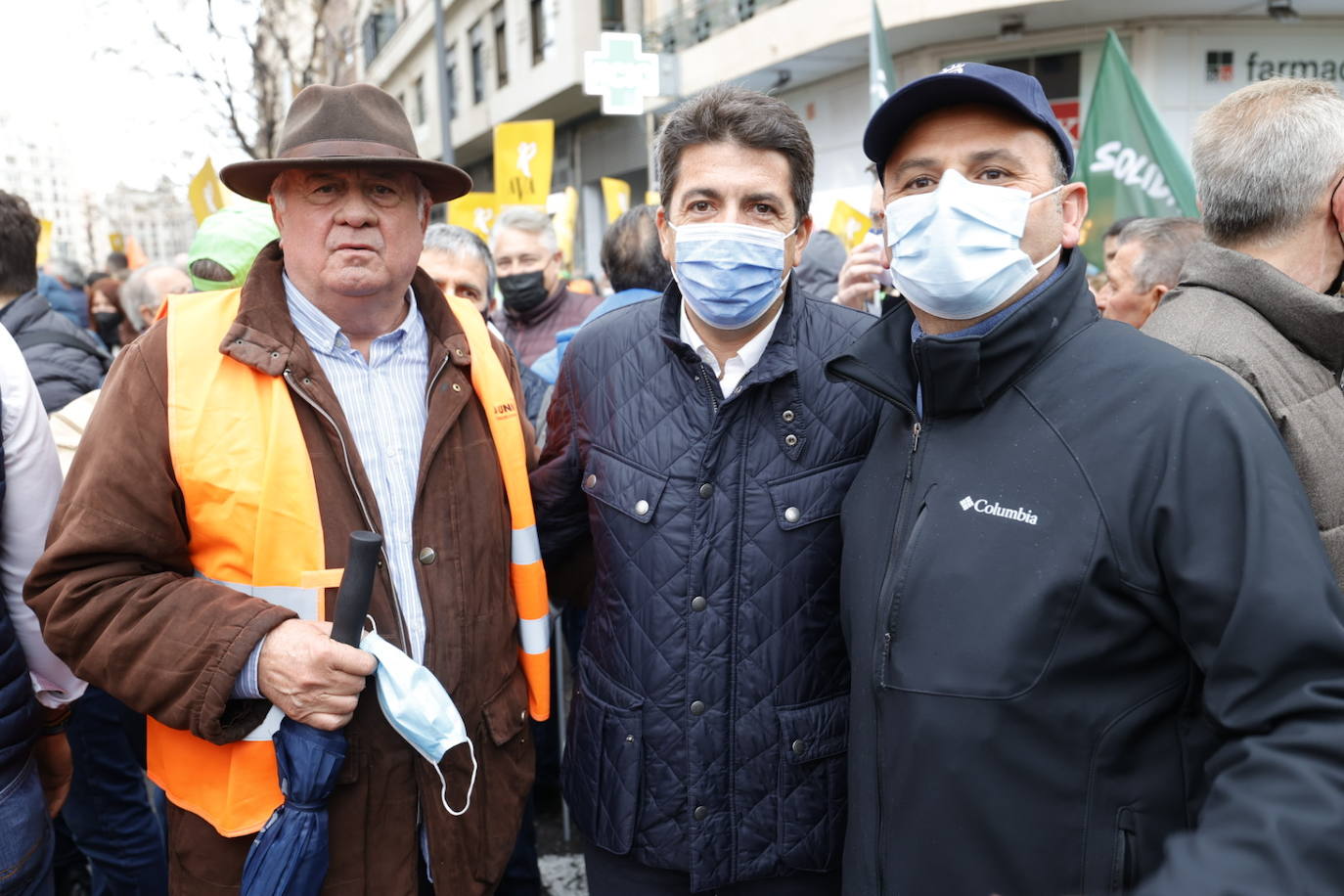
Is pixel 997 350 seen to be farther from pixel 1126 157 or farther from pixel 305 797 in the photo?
pixel 1126 157

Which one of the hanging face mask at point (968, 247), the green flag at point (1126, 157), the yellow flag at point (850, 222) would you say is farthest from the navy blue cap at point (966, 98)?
the yellow flag at point (850, 222)

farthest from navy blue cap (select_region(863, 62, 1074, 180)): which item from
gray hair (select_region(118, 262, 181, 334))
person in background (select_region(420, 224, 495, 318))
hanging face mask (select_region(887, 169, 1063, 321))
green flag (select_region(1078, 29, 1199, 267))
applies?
gray hair (select_region(118, 262, 181, 334))

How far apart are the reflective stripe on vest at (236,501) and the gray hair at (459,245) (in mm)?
2426

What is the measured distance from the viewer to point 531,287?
→ 5.24 meters

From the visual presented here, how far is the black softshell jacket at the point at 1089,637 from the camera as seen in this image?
1.25 metres

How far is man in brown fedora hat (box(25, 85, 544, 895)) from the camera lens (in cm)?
189

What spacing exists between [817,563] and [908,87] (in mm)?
931

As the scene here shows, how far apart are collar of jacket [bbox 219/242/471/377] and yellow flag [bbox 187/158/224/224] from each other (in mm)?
5085

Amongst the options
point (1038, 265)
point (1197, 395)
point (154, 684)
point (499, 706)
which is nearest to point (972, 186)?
point (1038, 265)

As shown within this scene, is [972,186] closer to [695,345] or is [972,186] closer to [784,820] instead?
[695,345]

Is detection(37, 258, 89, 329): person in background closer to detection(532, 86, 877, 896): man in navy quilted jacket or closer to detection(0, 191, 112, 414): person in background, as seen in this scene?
detection(0, 191, 112, 414): person in background

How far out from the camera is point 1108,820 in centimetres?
145

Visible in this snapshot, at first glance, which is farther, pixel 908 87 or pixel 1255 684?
pixel 908 87

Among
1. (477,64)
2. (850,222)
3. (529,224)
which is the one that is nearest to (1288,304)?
(529,224)
